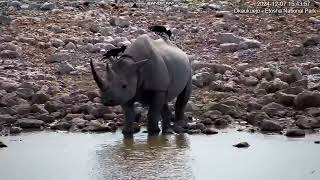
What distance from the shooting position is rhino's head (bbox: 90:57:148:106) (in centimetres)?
1398

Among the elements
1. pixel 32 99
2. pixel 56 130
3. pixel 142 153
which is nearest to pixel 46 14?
pixel 32 99

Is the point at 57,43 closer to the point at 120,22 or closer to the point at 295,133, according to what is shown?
the point at 120,22

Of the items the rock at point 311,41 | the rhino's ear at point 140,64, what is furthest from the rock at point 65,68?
the rock at point 311,41

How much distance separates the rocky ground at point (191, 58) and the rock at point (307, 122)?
0.02 metres

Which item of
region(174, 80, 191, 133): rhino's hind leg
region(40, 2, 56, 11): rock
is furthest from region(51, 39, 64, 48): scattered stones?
region(174, 80, 191, 133): rhino's hind leg

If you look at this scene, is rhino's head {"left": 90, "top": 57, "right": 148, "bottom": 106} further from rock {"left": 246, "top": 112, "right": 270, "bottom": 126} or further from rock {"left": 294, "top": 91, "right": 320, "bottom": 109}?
rock {"left": 294, "top": 91, "right": 320, "bottom": 109}

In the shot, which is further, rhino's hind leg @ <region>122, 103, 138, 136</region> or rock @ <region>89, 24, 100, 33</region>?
rock @ <region>89, 24, 100, 33</region>

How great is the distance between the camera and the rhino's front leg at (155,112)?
1459 cm

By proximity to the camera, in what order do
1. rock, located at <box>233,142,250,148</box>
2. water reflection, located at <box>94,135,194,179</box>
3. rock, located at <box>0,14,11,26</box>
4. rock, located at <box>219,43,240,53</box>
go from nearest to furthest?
1. water reflection, located at <box>94,135,194,179</box>
2. rock, located at <box>233,142,250,148</box>
3. rock, located at <box>219,43,240,53</box>
4. rock, located at <box>0,14,11,26</box>

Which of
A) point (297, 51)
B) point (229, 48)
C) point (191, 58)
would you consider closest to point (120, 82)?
point (191, 58)

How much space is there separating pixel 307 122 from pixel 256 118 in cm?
89

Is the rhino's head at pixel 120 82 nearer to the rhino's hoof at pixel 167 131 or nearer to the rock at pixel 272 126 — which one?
the rhino's hoof at pixel 167 131

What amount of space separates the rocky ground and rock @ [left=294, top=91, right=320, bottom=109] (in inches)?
0.7

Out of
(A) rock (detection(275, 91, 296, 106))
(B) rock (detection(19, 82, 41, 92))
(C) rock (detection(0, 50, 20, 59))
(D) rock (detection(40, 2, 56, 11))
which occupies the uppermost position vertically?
(D) rock (detection(40, 2, 56, 11))
